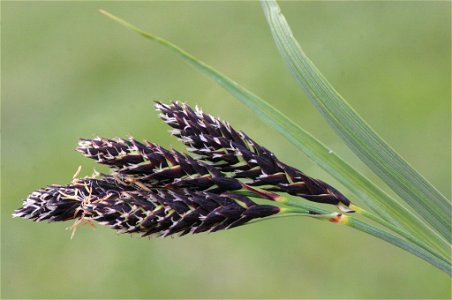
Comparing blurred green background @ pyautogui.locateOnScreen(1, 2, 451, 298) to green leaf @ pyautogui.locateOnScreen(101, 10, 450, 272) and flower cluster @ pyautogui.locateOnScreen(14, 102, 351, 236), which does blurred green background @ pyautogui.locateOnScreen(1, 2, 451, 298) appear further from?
flower cluster @ pyautogui.locateOnScreen(14, 102, 351, 236)

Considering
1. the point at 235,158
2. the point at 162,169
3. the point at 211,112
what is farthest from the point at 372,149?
the point at 211,112

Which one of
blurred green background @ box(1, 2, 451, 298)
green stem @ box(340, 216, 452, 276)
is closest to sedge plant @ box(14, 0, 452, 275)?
green stem @ box(340, 216, 452, 276)

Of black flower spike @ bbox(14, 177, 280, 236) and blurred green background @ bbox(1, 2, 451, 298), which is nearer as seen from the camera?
black flower spike @ bbox(14, 177, 280, 236)

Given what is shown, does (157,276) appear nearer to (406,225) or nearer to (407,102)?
(407,102)

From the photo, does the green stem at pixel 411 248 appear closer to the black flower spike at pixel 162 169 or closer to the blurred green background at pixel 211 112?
the black flower spike at pixel 162 169

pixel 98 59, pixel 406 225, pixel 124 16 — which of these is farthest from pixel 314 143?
pixel 124 16

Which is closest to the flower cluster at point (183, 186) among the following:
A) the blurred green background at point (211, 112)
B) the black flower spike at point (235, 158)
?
the black flower spike at point (235, 158)
